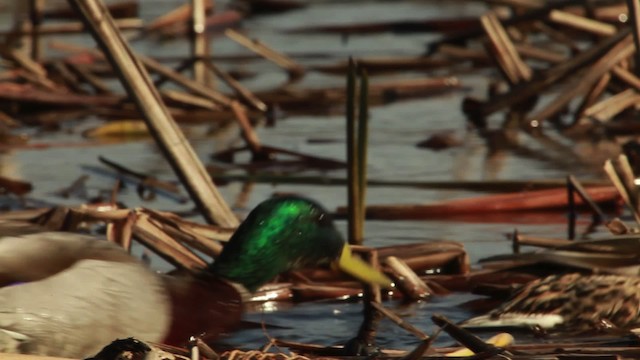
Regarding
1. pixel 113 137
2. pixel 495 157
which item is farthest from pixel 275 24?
pixel 495 157

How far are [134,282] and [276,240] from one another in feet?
2.14

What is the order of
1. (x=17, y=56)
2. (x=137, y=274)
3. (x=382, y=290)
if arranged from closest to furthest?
(x=137, y=274), (x=382, y=290), (x=17, y=56)

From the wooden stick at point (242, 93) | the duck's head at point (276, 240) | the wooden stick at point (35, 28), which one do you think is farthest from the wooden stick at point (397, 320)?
the wooden stick at point (35, 28)

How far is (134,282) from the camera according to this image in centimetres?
408

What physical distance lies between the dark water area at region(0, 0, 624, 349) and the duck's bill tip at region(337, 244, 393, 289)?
160 millimetres

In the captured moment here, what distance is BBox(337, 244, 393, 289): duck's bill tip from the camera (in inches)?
166

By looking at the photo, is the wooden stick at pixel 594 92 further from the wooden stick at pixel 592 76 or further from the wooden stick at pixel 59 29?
the wooden stick at pixel 59 29

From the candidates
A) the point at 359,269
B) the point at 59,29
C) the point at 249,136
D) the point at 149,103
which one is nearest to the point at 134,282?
the point at 359,269

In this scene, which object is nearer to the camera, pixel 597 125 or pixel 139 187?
pixel 139 187

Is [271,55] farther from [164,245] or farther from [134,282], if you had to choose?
[134,282]

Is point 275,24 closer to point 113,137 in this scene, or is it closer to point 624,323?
point 113,137

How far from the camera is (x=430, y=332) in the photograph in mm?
4395

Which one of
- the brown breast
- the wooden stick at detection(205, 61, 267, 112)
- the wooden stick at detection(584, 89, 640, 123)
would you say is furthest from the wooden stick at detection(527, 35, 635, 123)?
the brown breast

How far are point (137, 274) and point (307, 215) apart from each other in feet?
2.20
